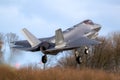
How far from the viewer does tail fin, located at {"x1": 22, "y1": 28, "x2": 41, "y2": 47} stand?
131 ft

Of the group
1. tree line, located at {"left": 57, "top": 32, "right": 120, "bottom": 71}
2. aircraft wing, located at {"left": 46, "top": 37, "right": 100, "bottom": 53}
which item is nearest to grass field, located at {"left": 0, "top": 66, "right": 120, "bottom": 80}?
aircraft wing, located at {"left": 46, "top": 37, "right": 100, "bottom": 53}

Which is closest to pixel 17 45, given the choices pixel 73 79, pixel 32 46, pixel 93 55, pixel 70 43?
pixel 32 46

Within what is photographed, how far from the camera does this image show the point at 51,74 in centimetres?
3516

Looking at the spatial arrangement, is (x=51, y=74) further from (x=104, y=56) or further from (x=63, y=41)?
(x=104, y=56)

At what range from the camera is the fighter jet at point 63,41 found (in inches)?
1538

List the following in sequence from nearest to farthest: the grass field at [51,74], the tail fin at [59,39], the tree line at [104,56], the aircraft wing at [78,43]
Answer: the grass field at [51,74] → the tail fin at [59,39] → the aircraft wing at [78,43] → the tree line at [104,56]

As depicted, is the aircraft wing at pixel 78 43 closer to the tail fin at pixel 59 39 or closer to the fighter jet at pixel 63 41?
the fighter jet at pixel 63 41

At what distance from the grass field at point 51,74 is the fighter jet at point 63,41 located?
2277mm

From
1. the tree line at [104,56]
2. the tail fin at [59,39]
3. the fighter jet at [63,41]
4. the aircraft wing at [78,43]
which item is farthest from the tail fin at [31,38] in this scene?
the tree line at [104,56]

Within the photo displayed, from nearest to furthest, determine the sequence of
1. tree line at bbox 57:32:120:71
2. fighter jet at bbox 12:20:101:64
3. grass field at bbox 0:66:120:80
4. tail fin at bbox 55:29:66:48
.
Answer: grass field at bbox 0:66:120:80 < tail fin at bbox 55:29:66:48 < fighter jet at bbox 12:20:101:64 < tree line at bbox 57:32:120:71

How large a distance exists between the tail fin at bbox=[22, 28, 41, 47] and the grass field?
368cm

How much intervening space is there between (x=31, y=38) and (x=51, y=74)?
19.9 ft

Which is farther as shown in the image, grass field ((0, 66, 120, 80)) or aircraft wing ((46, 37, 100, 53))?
aircraft wing ((46, 37, 100, 53))

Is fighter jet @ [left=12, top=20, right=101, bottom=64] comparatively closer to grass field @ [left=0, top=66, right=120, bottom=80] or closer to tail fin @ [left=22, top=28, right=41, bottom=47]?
tail fin @ [left=22, top=28, right=41, bottom=47]
